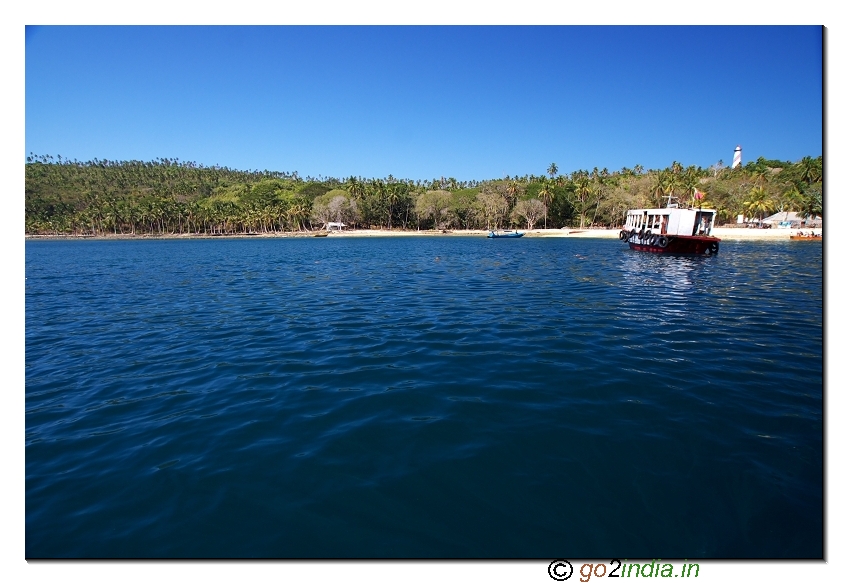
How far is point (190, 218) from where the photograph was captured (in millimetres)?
162500

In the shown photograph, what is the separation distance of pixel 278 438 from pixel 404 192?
155m

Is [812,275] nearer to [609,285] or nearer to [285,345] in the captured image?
[609,285]

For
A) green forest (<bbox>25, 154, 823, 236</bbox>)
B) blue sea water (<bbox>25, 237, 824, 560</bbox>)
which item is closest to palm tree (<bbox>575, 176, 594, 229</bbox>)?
green forest (<bbox>25, 154, 823, 236</bbox>)

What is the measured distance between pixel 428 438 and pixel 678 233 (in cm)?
5180

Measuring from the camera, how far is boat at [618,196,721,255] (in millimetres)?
44719

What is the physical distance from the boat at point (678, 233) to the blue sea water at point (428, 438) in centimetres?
3332

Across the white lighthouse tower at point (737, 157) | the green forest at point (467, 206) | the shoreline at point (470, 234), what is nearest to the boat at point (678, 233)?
the shoreline at point (470, 234)

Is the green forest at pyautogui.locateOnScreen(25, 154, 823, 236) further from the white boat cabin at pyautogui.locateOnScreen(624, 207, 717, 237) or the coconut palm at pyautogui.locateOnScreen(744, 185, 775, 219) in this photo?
the white boat cabin at pyautogui.locateOnScreen(624, 207, 717, 237)

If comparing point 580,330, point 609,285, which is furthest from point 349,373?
point 609,285

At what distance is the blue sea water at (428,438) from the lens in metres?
4.93

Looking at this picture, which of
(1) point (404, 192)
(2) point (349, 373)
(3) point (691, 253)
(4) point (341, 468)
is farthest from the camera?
(1) point (404, 192)

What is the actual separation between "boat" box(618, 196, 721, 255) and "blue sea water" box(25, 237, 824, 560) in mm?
33323

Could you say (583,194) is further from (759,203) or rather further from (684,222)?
(684,222)

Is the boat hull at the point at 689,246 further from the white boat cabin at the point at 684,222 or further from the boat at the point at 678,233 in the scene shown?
the white boat cabin at the point at 684,222
